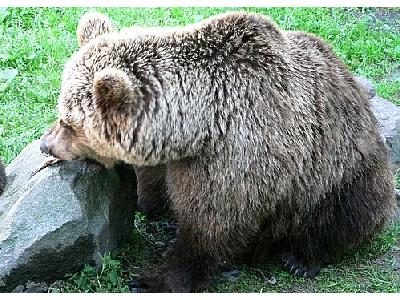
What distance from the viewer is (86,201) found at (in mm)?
5109

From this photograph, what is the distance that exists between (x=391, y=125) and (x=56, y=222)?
3.65 meters

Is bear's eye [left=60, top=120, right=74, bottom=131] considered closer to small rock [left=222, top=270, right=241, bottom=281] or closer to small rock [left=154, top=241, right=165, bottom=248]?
small rock [left=154, top=241, right=165, bottom=248]

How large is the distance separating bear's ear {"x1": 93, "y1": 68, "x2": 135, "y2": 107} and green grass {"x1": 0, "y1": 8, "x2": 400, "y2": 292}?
1.09 metres

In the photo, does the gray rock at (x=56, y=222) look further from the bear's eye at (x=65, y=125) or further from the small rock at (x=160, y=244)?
the small rock at (x=160, y=244)

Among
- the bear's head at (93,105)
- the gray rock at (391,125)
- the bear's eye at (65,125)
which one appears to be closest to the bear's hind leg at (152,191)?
the bear's head at (93,105)

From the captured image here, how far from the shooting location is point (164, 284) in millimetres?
5309

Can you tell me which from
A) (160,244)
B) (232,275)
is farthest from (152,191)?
(232,275)

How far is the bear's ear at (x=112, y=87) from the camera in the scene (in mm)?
4609

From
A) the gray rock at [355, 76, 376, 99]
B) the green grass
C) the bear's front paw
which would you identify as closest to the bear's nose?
the green grass

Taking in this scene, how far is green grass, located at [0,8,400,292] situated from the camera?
221 inches

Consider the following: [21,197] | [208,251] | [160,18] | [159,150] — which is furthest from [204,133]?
[160,18]

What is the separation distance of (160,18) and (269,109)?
14.2 feet

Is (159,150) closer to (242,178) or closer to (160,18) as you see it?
(242,178)

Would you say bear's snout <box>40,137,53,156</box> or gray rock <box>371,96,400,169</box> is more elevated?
bear's snout <box>40,137,53,156</box>
